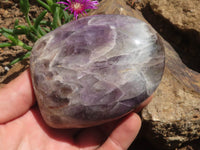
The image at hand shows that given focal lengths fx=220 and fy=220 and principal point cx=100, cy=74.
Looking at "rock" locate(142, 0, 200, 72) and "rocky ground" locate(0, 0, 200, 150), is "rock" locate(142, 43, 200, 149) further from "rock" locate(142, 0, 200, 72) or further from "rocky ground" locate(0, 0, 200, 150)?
"rock" locate(142, 0, 200, 72)

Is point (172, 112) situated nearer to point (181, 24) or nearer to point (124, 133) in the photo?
point (124, 133)

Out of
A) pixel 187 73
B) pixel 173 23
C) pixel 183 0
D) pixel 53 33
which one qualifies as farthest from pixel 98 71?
pixel 183 0

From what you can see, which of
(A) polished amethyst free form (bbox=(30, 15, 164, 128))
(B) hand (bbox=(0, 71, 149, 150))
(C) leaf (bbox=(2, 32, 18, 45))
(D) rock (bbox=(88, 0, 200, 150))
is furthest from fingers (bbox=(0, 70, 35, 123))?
(D) rock (bbox=(88, 0, 200, 150))

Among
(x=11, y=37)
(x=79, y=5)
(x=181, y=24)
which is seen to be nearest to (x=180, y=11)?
(x=181, y=24)

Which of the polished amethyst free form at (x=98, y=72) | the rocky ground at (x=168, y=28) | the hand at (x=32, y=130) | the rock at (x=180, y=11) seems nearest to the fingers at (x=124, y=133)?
the hand at (x=32, y=130)

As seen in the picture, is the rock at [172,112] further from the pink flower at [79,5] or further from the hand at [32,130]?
the pink flower at [79,5]

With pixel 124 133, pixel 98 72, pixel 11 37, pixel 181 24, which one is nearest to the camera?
pixel 98 72
